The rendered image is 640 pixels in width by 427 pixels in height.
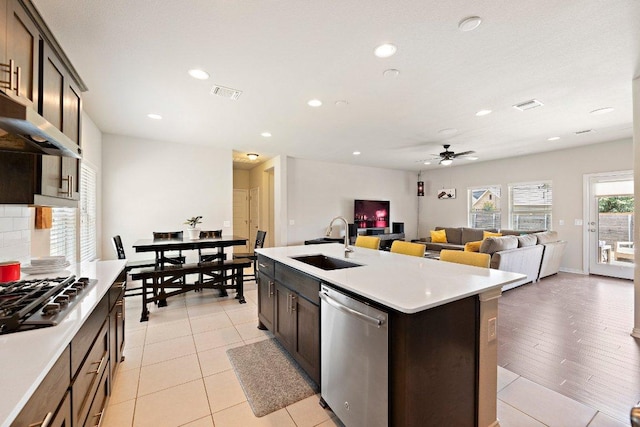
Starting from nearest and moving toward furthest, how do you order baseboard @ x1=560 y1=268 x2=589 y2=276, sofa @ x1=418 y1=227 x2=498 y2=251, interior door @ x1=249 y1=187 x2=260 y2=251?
baseboard @ x1=560 y1=268 x2=589 y2=276, sofa @ x1=418 y1=227 x2=498 y2=251, interior door @ x1=249 y1=187 x2=260 y2=251

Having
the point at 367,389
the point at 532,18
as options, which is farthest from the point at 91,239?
the point at 532,18

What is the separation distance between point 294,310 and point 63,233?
2.92 meters

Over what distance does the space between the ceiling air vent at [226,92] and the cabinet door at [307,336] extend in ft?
7.78

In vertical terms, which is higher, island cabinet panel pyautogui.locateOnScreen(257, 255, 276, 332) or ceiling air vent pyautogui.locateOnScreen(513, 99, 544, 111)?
ceiling air vent pyautogui.locateOnScreen(513, 99, 544, 111)

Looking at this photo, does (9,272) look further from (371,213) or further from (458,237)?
(458,237)

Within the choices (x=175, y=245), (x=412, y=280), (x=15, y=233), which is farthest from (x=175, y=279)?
(x=412, y=280)

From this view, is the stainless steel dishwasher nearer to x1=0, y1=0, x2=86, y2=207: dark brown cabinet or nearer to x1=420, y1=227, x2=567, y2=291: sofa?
x1=0, y1=0, x2=86, y2=207: dark brown cabinet

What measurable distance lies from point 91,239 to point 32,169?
3267 mm

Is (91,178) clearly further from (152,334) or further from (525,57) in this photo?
(525,57)

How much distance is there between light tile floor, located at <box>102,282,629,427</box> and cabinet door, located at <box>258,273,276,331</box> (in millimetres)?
203

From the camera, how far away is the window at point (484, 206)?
7.49m

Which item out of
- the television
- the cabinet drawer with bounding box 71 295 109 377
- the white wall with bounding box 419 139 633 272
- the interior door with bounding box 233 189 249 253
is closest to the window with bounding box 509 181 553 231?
the white wall with bounding box 419 139 633 272

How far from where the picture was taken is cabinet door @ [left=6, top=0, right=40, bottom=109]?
4.80ft

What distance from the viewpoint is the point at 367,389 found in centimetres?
146
